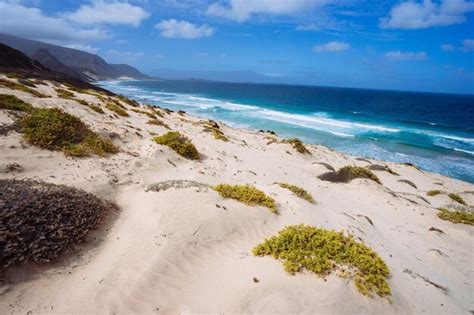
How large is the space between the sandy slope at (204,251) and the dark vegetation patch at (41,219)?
0.27 metres

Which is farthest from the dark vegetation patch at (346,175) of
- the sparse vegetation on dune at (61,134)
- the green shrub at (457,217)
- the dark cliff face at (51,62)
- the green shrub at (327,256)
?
the dark cliff face at (51,62)

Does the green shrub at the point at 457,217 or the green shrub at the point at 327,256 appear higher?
the green shrub at the point at 327,256

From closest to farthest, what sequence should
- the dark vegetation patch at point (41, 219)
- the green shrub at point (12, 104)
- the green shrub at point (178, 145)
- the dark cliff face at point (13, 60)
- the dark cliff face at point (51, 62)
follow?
the dark vegetation patch at point (41, 219) → the green shrub at point (12, 104) → the green shrub at point (178, 145) → the dark cliff face at point (13, 60) → the dark cliff face at point (51, 62)

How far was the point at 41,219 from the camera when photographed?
509 centimetres

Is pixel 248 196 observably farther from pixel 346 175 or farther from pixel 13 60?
pixel 13 60

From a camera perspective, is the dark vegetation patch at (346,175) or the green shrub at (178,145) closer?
the green shrub at (178,145)

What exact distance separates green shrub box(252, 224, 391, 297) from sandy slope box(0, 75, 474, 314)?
0.23 meters

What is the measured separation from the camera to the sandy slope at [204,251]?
181 inches

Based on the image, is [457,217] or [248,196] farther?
[457,217]

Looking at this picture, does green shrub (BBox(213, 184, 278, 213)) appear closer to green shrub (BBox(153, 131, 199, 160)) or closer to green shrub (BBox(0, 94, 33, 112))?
green shrub (BBox(153, 131, 199, 160))

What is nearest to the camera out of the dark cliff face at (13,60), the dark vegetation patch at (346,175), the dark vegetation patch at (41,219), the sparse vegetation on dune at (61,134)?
the dark vegetation patch at (41,219)

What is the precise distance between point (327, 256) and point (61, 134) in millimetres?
9609

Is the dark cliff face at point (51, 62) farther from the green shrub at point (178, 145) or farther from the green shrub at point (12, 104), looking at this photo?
the green shrub at point (178, 145)

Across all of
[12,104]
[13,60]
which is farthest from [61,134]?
[13,60]
